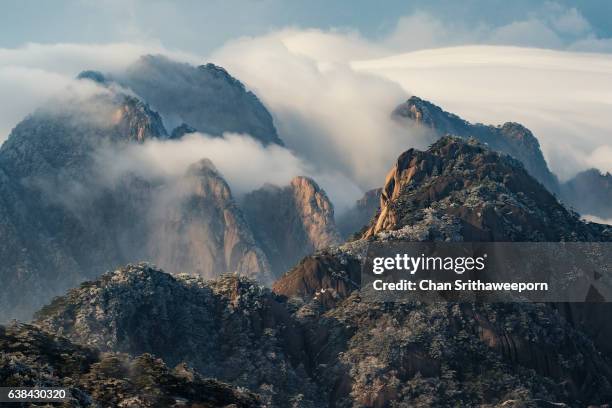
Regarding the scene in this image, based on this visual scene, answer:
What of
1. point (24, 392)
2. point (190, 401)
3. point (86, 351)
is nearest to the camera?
point (24, 392)

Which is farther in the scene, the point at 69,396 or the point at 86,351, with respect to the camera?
the point at 86,351

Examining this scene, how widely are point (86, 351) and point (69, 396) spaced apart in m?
29.9

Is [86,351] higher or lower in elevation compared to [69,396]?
higher

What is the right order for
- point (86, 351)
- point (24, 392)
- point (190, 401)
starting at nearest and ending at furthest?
point (24, 392) → point (190, 401) → point (86, 351)

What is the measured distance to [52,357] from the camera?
→ 189750mm

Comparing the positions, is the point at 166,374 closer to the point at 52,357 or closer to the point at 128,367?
the point at 128,367

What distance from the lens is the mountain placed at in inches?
6959

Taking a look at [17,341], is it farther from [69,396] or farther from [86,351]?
[69,396]

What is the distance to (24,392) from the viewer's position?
16862 cm

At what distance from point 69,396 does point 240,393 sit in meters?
34.5

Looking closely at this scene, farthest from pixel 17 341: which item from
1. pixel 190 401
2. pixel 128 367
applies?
pixel 190 401

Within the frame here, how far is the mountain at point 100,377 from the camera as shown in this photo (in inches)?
6959

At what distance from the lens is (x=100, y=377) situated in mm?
185625

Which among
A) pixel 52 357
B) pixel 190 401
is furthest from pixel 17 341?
pixel 190 401
